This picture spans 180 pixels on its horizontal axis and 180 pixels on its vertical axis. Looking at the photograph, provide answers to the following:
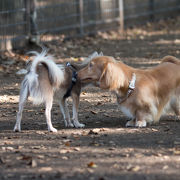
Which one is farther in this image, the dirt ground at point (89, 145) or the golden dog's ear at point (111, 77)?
the golden dog's ear at point (111, 77)

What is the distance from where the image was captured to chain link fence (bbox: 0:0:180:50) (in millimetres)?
12400

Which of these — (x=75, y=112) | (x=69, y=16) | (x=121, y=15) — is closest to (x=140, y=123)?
(x=75, y=112)

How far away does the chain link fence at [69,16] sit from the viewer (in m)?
12.4

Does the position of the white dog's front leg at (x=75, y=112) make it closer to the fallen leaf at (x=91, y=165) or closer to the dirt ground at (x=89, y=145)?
the dirt ground at (x=89, y=145)

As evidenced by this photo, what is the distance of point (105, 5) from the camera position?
624 inches

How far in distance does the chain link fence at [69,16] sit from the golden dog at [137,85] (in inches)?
237

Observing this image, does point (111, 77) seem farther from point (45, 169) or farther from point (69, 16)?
point (69, 16)

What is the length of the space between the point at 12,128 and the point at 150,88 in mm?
2019

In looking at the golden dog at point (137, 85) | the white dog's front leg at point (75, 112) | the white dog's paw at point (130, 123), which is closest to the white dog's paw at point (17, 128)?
the white dog's front leg at point (75, 112)

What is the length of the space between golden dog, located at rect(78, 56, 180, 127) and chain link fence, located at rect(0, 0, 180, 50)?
6.03 metres

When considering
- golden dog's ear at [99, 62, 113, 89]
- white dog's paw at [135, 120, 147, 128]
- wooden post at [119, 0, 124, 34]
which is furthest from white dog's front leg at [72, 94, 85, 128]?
wooden post at [119, 0, 124, 34]

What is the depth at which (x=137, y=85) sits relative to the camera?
21.6 ft

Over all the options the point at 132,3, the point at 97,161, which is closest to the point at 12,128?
the point at 97,161

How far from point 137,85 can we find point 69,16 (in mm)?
8225
